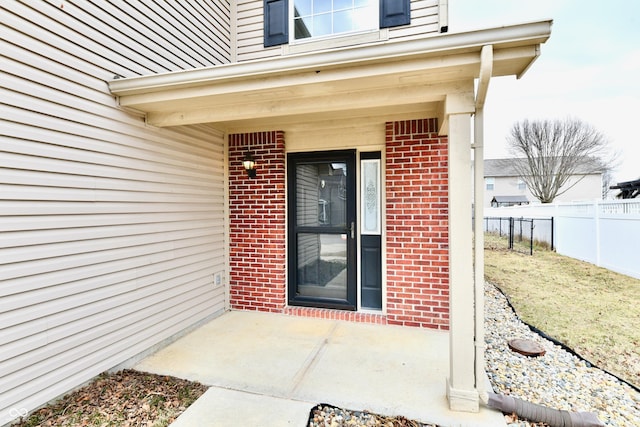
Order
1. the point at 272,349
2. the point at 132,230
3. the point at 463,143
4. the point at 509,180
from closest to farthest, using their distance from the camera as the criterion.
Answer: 1. the point at 463,143
2. the point at 132,230
3. the point at 272,349
4. the point at 509,180

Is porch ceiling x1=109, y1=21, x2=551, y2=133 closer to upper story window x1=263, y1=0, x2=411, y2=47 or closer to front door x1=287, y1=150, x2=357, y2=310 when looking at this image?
front door x1=287, y1=150, x2=357, y2=310

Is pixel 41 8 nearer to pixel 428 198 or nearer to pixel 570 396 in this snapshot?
pixel 428 198

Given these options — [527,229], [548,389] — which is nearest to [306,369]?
[548,389]

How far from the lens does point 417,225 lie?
11.9 feet

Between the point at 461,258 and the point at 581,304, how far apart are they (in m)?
3.82

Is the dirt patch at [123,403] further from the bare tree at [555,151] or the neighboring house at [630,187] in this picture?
the bare tree at [555,151]

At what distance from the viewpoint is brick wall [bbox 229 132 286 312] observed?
4.14 meters

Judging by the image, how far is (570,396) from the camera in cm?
233

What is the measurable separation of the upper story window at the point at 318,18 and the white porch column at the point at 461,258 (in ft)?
7.78

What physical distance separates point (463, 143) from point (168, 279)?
3.04m

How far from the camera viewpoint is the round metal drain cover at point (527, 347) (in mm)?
2979

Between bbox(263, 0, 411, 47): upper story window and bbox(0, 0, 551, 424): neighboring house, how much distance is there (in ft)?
0.08

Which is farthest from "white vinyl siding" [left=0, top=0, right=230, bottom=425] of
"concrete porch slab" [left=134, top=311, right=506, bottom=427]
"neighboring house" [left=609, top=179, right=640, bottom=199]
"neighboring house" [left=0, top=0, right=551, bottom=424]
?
"neighboring house" [left=609, top=179, right=640, bottom=199]

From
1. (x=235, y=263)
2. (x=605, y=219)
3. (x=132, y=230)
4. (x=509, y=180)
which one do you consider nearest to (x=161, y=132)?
(x=132, y=230)
